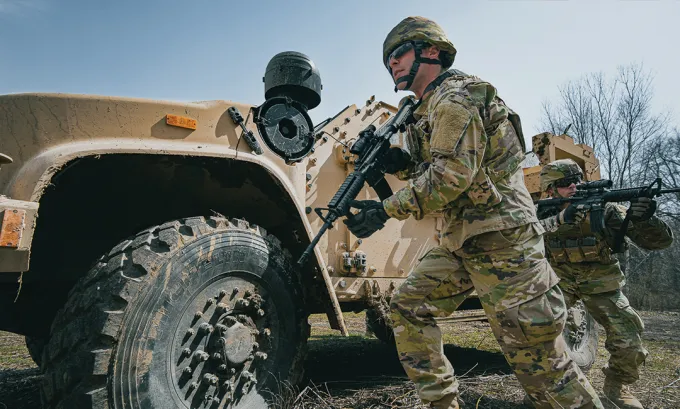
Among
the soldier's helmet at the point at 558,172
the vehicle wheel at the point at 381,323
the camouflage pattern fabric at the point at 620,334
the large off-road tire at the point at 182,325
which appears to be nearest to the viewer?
the large off-road tire at the point at 182,325

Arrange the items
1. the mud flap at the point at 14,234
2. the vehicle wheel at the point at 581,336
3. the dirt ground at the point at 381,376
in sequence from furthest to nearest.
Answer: the vehicle wheel at the point at 581,336 < the dirt ground at the point at 381,376 < the mud flap at the point at 14,234

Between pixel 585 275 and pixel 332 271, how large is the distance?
6.82 ft

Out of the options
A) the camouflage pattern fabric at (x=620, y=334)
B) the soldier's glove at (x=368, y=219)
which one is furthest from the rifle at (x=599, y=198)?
the soldier's glove at (x=368, y=219)

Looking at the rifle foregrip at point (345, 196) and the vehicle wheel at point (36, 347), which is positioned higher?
the rifle foregrip at point (345, 196)

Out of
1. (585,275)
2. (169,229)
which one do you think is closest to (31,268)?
(169,229)

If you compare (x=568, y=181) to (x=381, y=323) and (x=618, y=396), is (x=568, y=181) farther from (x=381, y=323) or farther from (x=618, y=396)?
(x=381, y=323)

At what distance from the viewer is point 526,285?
1.97 m

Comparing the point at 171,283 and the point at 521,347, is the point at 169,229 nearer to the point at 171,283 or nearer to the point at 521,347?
the point at 171,283

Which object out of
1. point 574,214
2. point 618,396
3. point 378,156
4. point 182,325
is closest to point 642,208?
point 574,214

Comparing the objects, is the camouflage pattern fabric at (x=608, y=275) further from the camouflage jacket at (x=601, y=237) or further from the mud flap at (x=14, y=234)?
the mud flap at (x=14, y=234)

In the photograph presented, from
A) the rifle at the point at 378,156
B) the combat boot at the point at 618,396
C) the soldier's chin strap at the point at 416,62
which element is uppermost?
the soldier's chin strap at the point at 416,62

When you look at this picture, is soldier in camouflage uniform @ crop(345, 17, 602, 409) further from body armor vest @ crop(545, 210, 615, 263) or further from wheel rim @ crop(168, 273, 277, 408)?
body armor vest @ crop(545, 210, 615, 263)

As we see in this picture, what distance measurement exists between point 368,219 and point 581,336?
368cm

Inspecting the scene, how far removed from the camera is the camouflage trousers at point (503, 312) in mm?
1927
